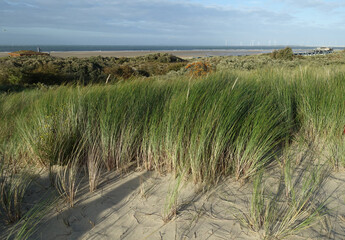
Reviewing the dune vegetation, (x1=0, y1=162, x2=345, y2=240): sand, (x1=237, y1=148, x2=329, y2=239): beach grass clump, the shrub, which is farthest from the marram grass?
the shrub

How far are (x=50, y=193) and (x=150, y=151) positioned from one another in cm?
109

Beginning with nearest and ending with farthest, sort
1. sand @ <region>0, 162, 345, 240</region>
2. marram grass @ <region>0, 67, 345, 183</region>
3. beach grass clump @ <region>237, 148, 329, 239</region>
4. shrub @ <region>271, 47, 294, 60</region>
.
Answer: beach grass clump @ <region>237, 148, 329, 239</region>
sand @ <region>0, 162, 345, 240</region>
marram grass @ <region>0, 67, 345, 183</region>
shrub @ <region>271, 47, 294, 60</region>

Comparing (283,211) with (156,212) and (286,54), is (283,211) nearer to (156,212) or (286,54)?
(156,212)

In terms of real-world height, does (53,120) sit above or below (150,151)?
above

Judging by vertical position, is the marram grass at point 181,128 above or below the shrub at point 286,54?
below

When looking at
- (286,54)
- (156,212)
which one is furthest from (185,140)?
(286,54)

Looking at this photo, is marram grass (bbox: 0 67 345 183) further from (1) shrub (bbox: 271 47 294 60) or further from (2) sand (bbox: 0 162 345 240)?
(1) shrub (bbox: 271 47 294 60)

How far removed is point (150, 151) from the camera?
2.89 m

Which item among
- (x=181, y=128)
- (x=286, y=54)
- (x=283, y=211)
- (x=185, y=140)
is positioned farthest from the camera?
Result: (x=286, y=54)

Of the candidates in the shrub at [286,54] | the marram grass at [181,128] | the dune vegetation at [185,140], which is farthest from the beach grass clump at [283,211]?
the shrub at [286,54]

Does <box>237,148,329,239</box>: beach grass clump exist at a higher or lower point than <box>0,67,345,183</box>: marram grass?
lower

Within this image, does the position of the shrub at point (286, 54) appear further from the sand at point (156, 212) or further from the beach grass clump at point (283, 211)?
the beach grass clump at point (283, 211)

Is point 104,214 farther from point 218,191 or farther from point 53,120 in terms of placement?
point 53,120

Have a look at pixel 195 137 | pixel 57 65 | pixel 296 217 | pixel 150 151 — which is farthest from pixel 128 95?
pixel 57 65
